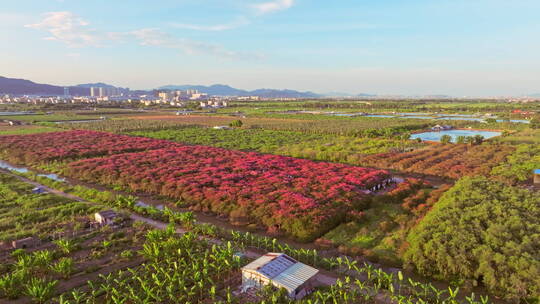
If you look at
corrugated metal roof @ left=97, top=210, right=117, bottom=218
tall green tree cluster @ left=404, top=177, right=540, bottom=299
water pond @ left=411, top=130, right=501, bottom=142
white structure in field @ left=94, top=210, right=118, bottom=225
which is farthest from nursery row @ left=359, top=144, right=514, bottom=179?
white structure in field @ left=94, top=210, right=118, bottom=225

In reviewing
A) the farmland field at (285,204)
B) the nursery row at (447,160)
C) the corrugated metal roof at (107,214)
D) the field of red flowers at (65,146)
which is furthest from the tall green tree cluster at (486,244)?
the field of red flowers at (65,146)

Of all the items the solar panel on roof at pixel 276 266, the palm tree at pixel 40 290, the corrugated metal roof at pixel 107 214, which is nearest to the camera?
the palm tree at pixel 40 290

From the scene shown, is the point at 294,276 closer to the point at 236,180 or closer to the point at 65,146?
the point at 236,180

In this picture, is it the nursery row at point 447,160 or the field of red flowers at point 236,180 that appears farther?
the nursery row at point 447,160

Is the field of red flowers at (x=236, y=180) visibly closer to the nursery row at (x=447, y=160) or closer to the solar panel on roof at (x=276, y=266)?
the solar panel on roof at (x=276, y=266)

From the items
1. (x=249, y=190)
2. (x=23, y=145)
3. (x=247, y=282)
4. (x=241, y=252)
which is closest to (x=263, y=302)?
(x=247, y=282)

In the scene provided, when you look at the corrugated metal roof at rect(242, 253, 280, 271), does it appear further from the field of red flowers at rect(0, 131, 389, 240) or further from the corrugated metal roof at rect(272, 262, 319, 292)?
the field of red flowers at rect(0, 131, 389, 240)

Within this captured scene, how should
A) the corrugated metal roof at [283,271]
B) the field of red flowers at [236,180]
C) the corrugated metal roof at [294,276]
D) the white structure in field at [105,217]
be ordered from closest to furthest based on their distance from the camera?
the corrugated metal roof at [294,276], the corrugated metal roof at [283,271], the white structure in field at [105,217], the field of red flowers at [236,180]
